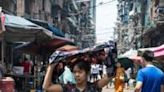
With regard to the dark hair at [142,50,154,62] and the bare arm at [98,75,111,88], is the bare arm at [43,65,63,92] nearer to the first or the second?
the bare arm at [98,75,111,88]

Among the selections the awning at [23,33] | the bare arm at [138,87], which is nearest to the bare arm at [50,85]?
the bare arm at [138,87]

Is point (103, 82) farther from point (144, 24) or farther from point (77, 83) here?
point (144, 24)

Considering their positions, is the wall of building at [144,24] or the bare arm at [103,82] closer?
the bare arm at [103,82]

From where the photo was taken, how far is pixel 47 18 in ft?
164

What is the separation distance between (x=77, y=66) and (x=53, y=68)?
25cm

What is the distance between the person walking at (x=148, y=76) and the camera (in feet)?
25.6

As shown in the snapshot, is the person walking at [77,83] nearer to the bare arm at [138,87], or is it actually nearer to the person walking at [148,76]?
the bare arm at [138,87]

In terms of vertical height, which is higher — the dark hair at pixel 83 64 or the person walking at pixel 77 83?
the dark hair at pixel 83 64

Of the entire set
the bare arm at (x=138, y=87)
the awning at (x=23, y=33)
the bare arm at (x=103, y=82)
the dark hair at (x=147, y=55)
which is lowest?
the bare arm at (x=138, y=87)

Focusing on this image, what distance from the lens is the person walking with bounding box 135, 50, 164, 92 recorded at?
7805 mm

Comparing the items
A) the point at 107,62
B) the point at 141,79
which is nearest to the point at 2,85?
the point at 141,79

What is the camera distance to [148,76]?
784cm

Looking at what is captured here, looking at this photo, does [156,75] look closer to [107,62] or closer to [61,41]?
[107,62]

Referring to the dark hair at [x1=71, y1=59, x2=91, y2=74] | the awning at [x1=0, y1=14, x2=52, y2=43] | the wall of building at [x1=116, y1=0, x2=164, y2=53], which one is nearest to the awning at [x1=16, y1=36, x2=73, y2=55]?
the awning at [x1=0, y1=14, x2=52, y2=43]
